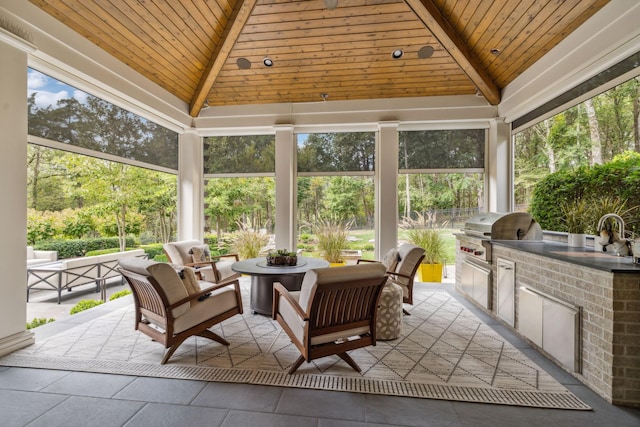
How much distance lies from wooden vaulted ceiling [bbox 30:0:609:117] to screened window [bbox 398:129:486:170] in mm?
723

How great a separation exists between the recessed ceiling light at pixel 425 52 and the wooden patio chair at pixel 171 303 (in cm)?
452

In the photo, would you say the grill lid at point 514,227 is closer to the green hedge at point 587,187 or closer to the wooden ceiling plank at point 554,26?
the green hedge at point 587,187

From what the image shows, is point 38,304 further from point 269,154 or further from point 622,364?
point 622,364

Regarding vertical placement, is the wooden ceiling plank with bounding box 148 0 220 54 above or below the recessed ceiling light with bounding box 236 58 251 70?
above

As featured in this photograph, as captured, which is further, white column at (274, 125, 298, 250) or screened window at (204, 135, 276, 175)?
screened window at (204, 135, 276, 175)

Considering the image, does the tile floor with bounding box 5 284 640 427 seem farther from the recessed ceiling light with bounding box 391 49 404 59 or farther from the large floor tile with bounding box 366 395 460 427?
the recessed ceiling light with bounding box 391 49 404 59

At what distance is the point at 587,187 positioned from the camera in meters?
3.45

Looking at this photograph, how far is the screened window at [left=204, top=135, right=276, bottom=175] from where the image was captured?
20.8 feet

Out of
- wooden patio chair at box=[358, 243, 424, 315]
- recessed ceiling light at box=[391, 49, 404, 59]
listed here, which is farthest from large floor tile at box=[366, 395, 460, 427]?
recessed ceiling light at box=[391, 49, 404, 59]

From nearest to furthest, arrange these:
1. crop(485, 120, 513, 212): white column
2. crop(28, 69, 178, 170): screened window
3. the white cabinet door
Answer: the white cabinet door < crop(28, 69, 178, 170): screened window < crop(485, 120, 513, 212): white column

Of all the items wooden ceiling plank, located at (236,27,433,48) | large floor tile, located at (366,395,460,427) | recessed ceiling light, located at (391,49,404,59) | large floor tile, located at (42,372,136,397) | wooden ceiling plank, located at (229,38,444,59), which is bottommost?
large floor tile, located at (366,395,460,427)

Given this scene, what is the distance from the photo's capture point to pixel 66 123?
13.0 feet

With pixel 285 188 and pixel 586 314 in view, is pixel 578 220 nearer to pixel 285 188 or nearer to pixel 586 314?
pixel 586 314

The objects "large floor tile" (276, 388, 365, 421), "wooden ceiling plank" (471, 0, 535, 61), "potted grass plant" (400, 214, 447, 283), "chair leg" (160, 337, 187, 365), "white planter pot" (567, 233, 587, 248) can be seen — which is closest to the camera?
"large floor tile" (276, 388, 365, 421)
